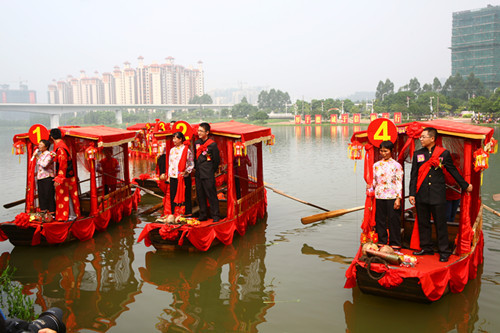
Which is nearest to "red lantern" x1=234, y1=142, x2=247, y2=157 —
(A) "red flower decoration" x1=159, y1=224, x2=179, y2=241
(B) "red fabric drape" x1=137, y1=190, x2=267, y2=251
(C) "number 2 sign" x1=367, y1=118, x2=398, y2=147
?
(B) "red fabric drape" x1=137, y1=190, x2=267, y2=251

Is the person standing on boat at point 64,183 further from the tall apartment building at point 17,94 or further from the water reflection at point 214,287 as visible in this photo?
the tall apartment building at point 17,94

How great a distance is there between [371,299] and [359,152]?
84.6 inches

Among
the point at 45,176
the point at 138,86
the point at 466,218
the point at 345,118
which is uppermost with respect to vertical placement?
the point at 138,86

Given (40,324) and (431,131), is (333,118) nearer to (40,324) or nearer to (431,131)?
(431,131)

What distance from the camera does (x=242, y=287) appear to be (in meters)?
6.21

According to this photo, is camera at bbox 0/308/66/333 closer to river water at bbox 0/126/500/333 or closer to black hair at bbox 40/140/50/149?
river water at bbox 0/126/500/333

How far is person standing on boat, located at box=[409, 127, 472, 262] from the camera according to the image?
545 cm

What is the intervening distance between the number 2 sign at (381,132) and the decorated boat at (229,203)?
239 centimetres

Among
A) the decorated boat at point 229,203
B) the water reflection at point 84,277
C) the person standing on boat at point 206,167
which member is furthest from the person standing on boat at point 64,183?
the person standing on boat at point 206,167

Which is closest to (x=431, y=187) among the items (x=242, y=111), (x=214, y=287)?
(x=214, y=287)

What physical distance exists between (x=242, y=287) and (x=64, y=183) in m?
4.11

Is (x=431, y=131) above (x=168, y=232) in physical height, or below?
above

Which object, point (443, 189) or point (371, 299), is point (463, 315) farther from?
point (443, 189)

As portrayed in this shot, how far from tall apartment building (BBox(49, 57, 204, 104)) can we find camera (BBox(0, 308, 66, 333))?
395 feet
